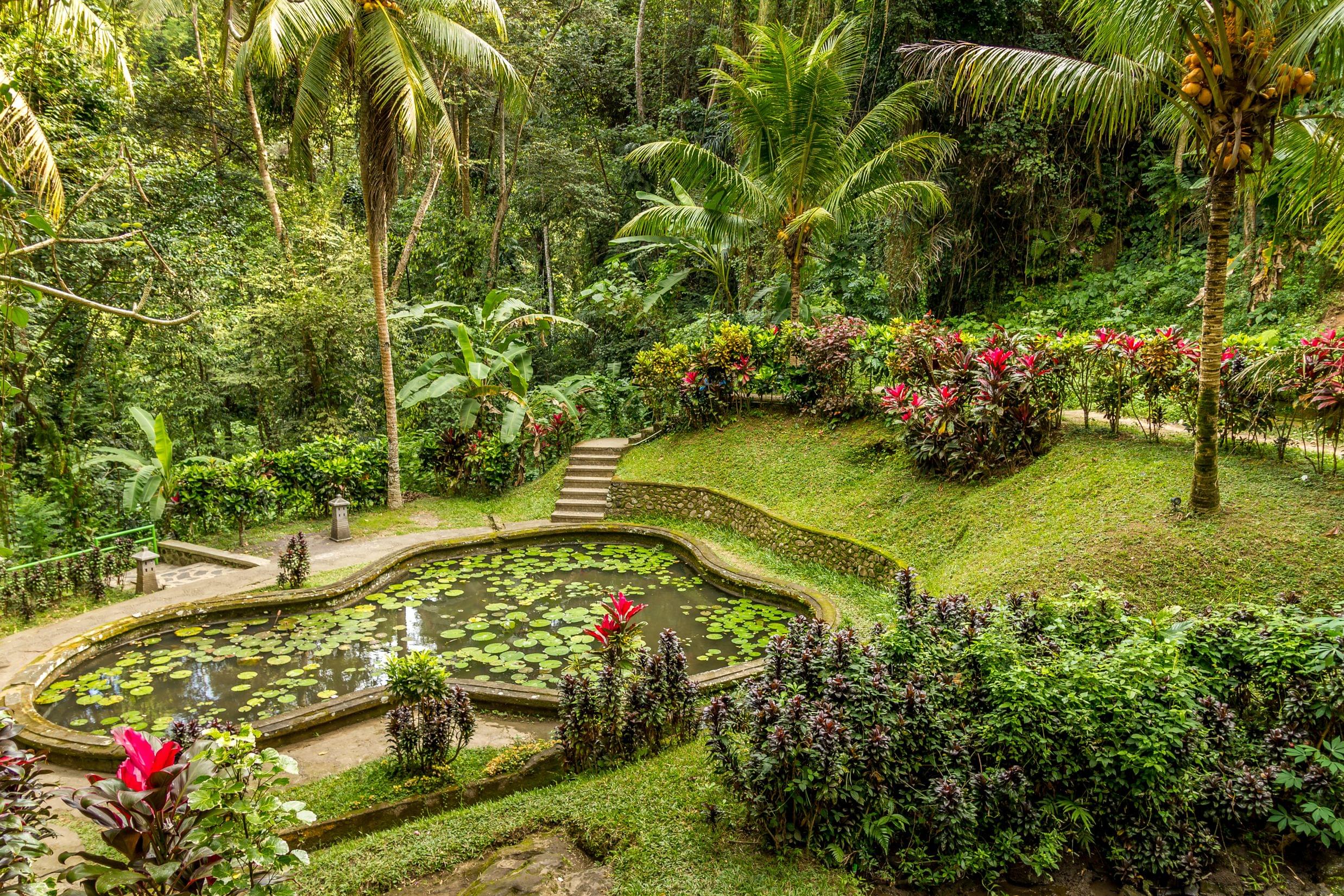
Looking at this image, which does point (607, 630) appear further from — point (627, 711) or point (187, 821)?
point (187, 821)

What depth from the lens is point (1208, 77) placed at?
5.29 metres

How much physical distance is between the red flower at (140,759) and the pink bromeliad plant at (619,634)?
270 centimetres

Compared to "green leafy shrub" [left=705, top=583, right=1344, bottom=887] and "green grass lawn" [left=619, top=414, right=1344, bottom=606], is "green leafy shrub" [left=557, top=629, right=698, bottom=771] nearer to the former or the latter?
"green leafy shrub" [left=705, top=583, right=1344, bottom=887]

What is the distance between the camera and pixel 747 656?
6723mm

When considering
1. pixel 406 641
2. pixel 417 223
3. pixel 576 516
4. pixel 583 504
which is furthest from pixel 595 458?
pixel 417 223

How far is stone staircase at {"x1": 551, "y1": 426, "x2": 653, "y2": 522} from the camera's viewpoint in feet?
37.3

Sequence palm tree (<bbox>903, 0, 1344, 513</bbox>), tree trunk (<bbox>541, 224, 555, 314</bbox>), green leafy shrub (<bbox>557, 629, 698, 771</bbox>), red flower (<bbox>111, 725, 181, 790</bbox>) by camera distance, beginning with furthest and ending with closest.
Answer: tree trunk (<bbox>541, 224, 555, 314</bbox>) → palm tree (<bbox>903, 0, 1344, 513</bbox>) → green leafy shrub (<bbox>557, 629, 698, 771</bbox>) → red flower (<bbox>111, 725, 181, 790</bbox>)

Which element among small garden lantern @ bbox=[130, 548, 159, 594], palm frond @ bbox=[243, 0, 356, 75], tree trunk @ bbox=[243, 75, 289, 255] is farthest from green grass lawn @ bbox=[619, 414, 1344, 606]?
tree trunk @ bbox=[243, 75, 289, 255]

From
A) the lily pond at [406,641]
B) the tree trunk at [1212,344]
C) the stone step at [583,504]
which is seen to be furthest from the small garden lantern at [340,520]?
the tree trunk at [1212,344]

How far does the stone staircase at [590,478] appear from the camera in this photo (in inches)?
447

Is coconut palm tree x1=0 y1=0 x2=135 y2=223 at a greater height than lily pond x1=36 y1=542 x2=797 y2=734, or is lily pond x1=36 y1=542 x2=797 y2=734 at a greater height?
coconut palm tree x1=0 y1=0 x2=135 y2=223

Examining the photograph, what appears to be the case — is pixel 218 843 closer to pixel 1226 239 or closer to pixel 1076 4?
pixel 1226 239

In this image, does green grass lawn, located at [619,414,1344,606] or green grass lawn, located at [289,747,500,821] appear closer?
green grass lawn, located at [289,747,500,821]

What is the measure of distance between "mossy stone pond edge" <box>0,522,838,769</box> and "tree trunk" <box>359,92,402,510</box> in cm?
240
